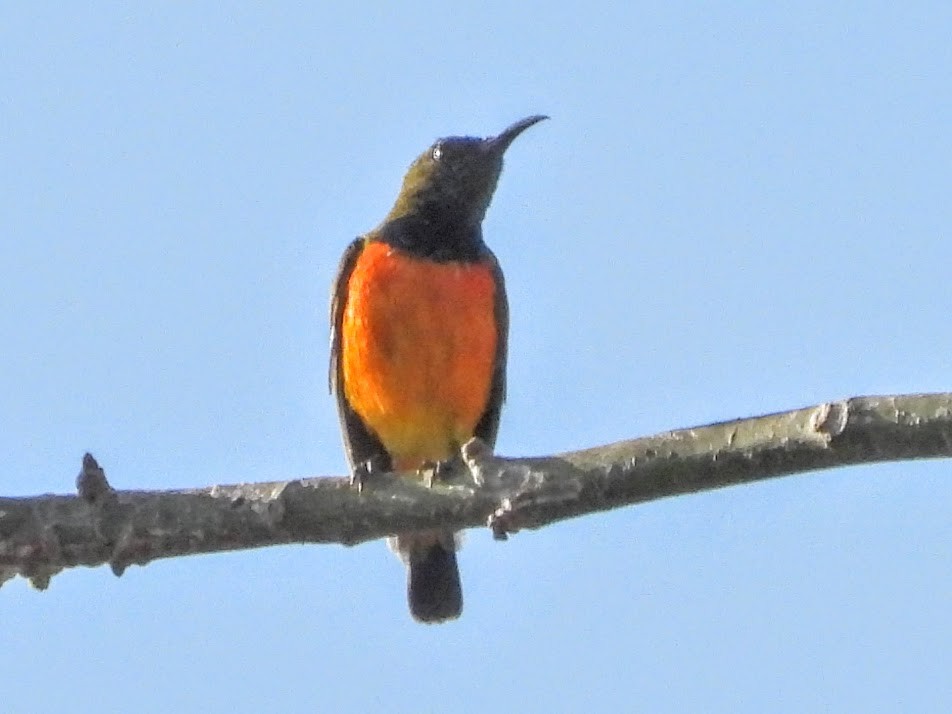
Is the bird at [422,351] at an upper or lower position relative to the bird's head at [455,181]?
lower

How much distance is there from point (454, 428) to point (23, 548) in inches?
134

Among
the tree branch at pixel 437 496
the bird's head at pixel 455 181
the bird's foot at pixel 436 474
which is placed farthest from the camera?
the bird's head at pixel 455 181

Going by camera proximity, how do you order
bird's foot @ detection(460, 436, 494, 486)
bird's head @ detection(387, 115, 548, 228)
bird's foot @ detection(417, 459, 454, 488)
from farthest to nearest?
Result: bird's head @ detection(387, 115, 548, 228) → bird's foot @ detection(417, 459, 454, 488) → bird's foot @ detection(460, 436, 494, 486)

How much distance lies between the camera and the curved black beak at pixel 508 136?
29.6ft

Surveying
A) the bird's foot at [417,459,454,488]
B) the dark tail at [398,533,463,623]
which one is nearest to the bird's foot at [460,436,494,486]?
the bird's foot at [417,459,454,488]

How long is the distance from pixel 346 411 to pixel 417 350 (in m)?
0.71

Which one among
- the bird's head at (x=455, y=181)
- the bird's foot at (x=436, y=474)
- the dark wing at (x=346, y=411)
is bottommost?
the bird's foot at (x=436, y=474)

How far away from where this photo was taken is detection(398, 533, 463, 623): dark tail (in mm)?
8398

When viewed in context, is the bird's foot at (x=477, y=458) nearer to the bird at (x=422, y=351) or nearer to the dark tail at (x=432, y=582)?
the bird at (x=422, y=351)

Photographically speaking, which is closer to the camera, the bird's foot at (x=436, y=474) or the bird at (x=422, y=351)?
the bird's foot at (x=436, y=474)

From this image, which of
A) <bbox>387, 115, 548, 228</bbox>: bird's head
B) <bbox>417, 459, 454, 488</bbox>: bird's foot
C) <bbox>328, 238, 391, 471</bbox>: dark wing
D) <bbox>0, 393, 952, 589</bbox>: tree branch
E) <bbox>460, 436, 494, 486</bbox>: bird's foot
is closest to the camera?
<bbox>0, 393, 952, 589</bbox>: tree branch

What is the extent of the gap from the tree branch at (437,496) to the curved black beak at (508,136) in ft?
14.1

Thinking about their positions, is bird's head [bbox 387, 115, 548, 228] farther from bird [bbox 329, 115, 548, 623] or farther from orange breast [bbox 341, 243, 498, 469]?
orange breast [bbox 341, 243, 498, 469]

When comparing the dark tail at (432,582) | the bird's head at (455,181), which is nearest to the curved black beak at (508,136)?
the bird's head at (455,181)
